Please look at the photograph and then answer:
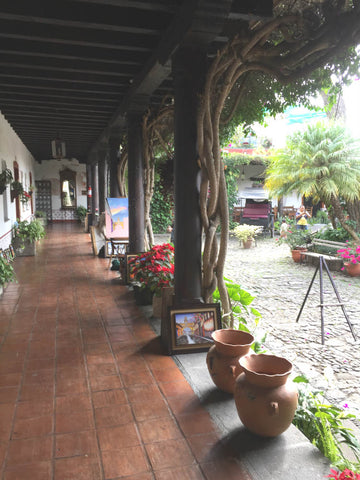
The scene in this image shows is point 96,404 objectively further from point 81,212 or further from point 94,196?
point 81,212

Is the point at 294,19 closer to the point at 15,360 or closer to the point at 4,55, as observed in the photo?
the point at 4,55

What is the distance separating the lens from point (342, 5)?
2814 millimetres

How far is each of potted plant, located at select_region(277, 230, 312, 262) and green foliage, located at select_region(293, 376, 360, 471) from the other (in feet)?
23.1

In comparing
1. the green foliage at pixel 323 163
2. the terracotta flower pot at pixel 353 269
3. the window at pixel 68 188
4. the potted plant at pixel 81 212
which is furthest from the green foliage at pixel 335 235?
the window at pixel 68 188

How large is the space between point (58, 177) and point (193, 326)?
17040 mm

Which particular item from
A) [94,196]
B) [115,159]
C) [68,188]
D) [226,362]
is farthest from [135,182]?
[68,188]

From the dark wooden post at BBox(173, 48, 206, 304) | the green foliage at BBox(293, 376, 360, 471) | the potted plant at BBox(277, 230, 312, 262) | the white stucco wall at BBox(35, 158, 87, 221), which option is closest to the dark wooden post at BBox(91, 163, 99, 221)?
the potted plant at BBox(277, 230, 312, 262)

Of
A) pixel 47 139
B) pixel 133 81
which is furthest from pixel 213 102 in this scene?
pixel 47 139

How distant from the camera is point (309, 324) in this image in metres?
4.97

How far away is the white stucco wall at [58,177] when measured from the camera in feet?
61.5

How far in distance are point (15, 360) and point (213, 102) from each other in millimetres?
2906

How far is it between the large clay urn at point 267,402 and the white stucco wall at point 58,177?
58.8 ft

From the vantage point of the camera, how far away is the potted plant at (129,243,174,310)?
4379mm

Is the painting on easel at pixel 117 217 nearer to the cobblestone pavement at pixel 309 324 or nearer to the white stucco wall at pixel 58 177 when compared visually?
the cobblestone pavement at pixel 309 324
